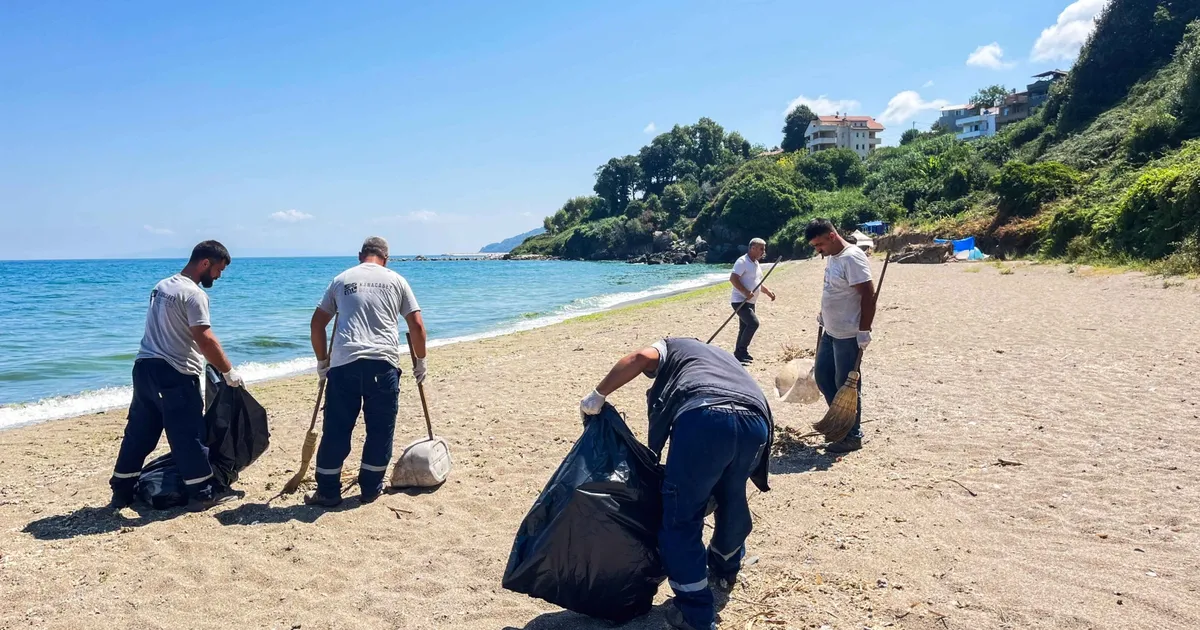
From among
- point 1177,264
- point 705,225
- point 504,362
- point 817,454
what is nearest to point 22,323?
point 504,362

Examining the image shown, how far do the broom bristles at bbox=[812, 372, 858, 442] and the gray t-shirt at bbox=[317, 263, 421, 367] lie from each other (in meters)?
3.37

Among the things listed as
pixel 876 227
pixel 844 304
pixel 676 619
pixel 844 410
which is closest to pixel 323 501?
pixel 676 619

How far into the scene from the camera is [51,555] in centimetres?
429

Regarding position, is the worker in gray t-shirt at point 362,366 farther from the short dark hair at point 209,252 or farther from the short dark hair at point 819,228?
the short dark hair at point 819,228

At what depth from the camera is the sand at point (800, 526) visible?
344 cm

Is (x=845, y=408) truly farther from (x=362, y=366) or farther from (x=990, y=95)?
(x=990, y=95)

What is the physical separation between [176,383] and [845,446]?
200 inches

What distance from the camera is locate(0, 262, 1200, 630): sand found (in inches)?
135

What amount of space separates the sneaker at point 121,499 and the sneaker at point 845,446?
5.36 metres

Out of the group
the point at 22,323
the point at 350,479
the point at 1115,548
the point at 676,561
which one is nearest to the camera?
the point at 676,561

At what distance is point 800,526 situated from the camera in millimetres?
4328

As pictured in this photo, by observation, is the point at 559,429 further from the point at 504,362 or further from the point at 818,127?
the point at 818,127

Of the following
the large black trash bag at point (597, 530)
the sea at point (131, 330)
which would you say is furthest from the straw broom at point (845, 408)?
the sea at point (131, 330)

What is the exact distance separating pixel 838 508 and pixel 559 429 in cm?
301
